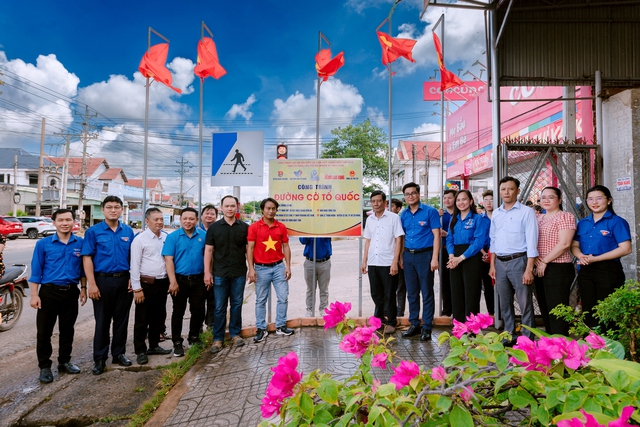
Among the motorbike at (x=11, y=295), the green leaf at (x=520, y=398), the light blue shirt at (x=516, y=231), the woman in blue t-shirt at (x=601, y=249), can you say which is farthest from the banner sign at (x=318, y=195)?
the motorbike at (x=11, y=295)

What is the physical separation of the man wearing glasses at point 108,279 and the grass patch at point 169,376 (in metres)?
0.59

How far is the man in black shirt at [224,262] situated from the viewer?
13.6 ft

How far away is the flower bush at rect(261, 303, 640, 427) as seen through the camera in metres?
0.95

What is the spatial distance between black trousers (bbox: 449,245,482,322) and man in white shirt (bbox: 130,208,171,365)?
3324mm

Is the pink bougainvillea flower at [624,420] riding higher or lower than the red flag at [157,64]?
lower

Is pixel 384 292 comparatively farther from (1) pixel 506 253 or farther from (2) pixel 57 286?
(2) pixel 57 286

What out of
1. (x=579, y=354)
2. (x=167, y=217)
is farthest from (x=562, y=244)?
(x=167, y=217)

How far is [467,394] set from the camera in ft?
3.53

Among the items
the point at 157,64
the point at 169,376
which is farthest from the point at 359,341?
the point at 157,64

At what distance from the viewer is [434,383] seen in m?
1.14

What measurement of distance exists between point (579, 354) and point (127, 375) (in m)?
3.89

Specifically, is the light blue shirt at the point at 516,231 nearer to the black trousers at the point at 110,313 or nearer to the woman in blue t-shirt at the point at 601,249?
the woman in blue t-shirt at the point at 601,249

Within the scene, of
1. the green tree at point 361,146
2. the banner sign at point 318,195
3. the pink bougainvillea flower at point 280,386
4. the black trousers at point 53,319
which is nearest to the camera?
the pink bougainvillea flower at point 280,386

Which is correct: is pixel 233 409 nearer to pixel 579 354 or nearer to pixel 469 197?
pixel 579 354
